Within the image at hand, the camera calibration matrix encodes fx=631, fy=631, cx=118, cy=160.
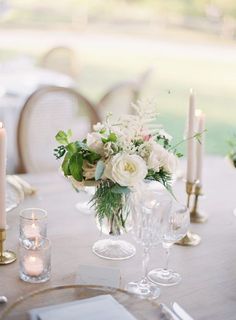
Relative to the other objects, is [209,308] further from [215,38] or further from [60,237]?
[215,38]

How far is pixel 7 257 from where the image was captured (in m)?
1.41

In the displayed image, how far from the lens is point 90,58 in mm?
7102

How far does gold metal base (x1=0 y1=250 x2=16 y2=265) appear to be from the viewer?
139 centimetres

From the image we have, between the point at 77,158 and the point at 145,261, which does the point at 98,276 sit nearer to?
the point at 145,261

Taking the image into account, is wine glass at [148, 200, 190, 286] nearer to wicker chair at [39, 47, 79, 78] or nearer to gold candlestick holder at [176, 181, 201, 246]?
gold candlestick holder at [176, 181, 201, 246]

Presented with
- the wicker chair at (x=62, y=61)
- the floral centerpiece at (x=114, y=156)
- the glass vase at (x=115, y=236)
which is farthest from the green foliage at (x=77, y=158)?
the wicker chair at (x=62, y=61)

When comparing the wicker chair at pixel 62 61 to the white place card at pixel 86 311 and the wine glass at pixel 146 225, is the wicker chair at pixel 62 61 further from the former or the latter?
the white place card at pixel 86 311

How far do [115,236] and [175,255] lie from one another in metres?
0.15

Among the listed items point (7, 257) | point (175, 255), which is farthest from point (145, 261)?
point (7, 257)

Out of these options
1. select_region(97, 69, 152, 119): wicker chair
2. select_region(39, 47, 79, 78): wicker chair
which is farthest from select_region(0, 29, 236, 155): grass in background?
select_region(97, 69, 152, 119): wicker chair

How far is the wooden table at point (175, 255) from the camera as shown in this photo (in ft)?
4.23

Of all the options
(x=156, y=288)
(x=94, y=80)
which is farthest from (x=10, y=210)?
(x=94, y=80)

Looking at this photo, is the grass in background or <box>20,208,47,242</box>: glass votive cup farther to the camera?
the grass in background

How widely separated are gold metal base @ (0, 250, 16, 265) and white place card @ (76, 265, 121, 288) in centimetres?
16
